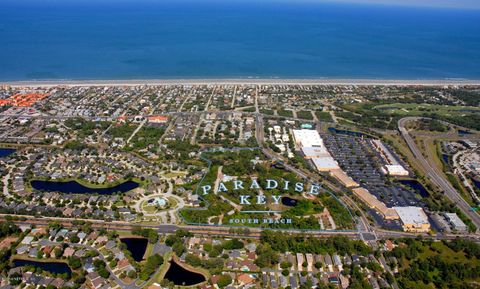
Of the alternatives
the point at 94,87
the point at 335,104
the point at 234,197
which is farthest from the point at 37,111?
the point at 335,104

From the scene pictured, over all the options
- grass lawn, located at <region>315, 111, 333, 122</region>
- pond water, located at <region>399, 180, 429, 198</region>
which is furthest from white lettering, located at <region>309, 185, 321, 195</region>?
grass lawn, located at <region>315, 111, 333, 122</region>

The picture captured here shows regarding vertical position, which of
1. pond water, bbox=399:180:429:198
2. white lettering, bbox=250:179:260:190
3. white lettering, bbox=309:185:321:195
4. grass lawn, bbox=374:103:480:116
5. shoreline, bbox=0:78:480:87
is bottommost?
pond water, bbox=399:180:429:198

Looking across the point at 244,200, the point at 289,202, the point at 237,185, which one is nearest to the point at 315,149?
the point at 289,202

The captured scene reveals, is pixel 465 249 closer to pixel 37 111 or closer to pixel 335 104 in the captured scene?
pixel 335 104

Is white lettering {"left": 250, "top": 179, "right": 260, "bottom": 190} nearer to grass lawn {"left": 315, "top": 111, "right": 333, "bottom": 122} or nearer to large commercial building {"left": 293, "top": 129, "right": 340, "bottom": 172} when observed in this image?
large commercial building {"left": 293, "top": 129, "right": 340, "bottom": 172}

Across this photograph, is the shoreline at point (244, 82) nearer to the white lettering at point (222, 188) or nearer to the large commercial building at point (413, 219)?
the white lettering at point (222, 188)

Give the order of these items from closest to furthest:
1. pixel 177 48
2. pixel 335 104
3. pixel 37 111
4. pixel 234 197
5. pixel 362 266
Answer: pixel 362 266
pixel 234 197
pixel 37 111
pixel 335 104
pixel 177 48

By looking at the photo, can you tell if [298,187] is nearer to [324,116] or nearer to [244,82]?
[324,116]
